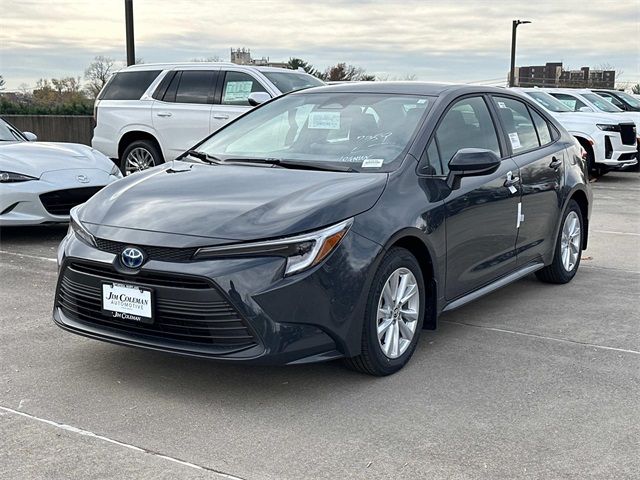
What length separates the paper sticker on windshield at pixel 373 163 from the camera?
447cm

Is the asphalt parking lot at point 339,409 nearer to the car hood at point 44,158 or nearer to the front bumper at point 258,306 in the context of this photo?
the front bumper at point 258,306

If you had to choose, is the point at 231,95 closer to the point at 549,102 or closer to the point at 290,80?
the point at 290,80

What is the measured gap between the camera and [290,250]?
3719mm

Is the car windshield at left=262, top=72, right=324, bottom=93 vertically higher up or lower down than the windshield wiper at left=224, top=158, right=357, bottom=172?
higher up

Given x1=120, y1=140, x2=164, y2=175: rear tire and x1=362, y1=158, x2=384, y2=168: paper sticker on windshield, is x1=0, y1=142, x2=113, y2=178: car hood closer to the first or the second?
x1=120, y1=140, x2=164, y2=175: rear tire

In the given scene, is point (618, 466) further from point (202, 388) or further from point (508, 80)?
point (508, 80)

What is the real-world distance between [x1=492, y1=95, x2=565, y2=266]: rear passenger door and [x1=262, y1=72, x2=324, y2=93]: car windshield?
525cm

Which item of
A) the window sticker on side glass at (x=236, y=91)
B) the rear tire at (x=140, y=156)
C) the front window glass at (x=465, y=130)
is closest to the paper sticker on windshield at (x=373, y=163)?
the front window glass at (x=465, y=130)

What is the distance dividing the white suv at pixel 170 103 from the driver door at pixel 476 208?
18.9 ft

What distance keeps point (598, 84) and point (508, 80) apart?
8.96 meters

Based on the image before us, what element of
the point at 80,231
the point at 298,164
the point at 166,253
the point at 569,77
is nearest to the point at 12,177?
the point at 80,231

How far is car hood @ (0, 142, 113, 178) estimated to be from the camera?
7.66 meters

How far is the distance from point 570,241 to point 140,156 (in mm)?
7020

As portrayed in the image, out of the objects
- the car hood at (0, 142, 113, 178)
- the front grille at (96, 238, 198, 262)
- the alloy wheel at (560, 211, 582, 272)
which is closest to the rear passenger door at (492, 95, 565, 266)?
the alloy wheel at (560, 211, 582, 272)
